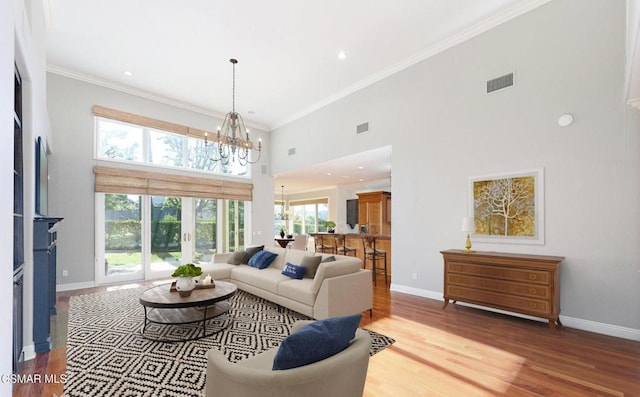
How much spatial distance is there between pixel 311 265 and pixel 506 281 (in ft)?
8.41

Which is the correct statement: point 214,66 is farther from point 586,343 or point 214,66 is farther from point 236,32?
point 586,343

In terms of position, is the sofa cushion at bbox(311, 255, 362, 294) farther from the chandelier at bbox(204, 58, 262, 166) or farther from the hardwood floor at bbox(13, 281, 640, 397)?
the chandelier at bbox(204, 58, 262, 166)

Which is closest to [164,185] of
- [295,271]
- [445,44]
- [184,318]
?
[184,318]

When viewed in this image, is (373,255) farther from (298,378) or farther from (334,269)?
(298,378)

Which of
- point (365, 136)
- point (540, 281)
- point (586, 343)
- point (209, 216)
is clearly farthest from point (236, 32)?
point (586, 343)

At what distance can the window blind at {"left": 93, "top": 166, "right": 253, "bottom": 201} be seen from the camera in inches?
237

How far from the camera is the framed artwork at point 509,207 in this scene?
3.82 m

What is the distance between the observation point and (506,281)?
368cm

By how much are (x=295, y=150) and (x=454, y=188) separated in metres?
4.48

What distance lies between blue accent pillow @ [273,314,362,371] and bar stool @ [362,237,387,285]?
5011mm

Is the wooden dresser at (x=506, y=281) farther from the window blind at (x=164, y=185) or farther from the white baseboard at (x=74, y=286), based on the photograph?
the white baseboard at (x=74, y=286)

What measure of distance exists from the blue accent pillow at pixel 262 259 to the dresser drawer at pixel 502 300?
289 centimetres

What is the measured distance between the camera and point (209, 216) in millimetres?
7582

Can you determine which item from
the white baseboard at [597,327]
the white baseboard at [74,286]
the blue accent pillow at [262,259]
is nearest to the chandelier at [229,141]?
the blue accent pillow at [262,259]
